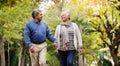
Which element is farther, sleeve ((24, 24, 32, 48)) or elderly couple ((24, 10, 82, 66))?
elderly couple ((24, 10, 82, 66))

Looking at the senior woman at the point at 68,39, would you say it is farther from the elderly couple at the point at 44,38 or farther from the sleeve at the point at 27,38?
the sleeve at the point at 27,38

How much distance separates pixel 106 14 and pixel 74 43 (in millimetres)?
13023

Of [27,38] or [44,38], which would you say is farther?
[44,38]

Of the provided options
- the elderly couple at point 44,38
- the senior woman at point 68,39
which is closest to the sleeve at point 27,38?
the elderly couple at point 44,38

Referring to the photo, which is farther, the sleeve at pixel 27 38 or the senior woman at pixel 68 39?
the senior woman at pixel 68 39

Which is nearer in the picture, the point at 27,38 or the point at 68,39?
the point at 27,38

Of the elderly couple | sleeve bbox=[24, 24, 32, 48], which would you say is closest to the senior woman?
the elderly couple

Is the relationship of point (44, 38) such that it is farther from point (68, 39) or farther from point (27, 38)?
point (68, 39)

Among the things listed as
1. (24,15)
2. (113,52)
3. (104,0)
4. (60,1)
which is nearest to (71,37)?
(104,0)

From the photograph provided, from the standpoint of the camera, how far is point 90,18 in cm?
2298

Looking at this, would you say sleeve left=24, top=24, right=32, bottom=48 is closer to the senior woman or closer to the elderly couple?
the elderly couple

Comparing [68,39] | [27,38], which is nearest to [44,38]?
[27,38]

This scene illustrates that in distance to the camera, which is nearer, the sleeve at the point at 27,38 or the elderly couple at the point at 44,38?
the sleeve at the point at 27,38

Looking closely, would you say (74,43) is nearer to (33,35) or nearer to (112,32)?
(33,35)
